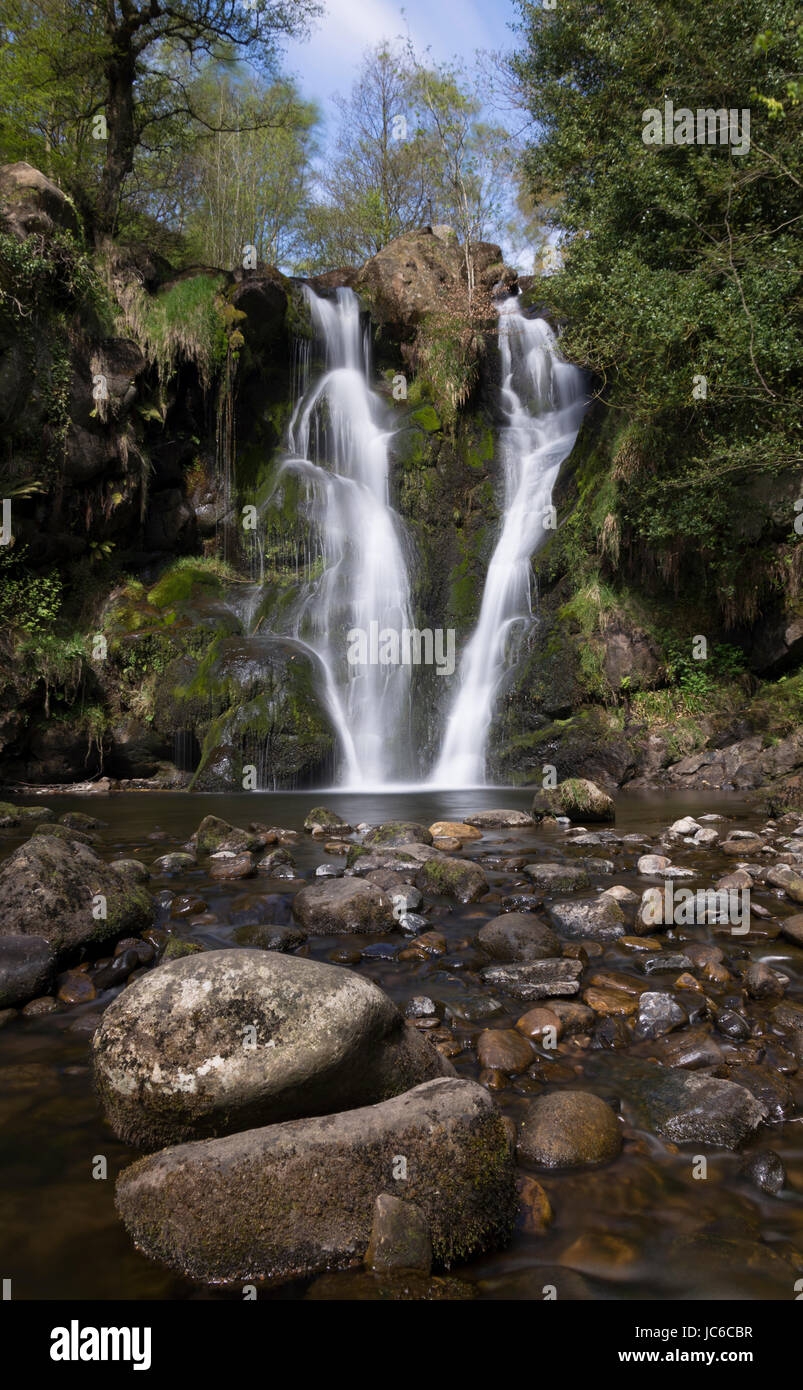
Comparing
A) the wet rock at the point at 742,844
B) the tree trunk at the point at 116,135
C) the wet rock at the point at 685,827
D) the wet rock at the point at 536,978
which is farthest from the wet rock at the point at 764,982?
the tree trunk at the point at 116,135

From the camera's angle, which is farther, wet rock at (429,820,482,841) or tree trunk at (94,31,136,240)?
tree trunk at (94,31,136,240)

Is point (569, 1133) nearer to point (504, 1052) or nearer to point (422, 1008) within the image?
point (504, 1052)

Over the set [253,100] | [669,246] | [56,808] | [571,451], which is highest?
[253,100]

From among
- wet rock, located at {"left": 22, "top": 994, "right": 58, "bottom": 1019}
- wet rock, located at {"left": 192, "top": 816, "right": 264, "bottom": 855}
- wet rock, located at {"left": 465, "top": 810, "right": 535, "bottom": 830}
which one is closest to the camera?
wet rock, located at {"left": 22, "top": 994, "right": 58, "bottom": 1019}

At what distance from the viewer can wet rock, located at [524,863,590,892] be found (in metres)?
5.62

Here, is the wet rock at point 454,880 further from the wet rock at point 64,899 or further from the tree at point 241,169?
the tree at point 241,169

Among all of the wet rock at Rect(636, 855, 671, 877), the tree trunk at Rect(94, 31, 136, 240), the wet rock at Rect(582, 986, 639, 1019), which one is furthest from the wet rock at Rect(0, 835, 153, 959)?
the tree trunk at Rect(94, 31, 136, 240)

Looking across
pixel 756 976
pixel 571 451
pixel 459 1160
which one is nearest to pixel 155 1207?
pixel 459 1160

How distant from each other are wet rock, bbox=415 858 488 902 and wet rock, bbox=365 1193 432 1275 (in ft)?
11.0

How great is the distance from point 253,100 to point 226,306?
1318 centimetres

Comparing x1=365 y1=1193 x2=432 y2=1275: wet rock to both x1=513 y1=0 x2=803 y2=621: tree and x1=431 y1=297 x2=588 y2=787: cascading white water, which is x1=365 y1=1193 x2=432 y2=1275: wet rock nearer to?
x1=513 y1=0 x2=803 y2=621: tree

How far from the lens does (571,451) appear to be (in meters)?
16.5

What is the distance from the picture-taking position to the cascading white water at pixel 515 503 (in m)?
13.2

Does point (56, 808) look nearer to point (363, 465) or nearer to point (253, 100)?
point (363, 465)
